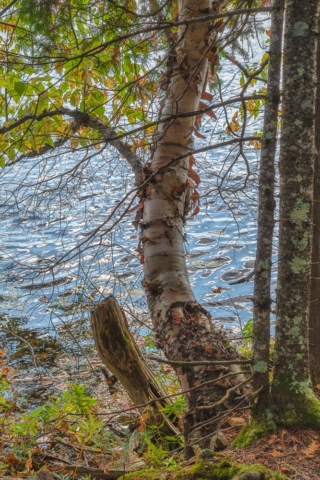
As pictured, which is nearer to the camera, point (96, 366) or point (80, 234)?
point (96, 366)

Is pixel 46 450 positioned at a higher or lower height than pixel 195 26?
lower

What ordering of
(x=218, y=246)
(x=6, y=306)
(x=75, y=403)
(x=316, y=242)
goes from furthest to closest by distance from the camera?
(x=218, y=246), (x=6, y=306), (x=75, y=403), (x=316, y=242)

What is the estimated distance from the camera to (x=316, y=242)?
3.46 meters

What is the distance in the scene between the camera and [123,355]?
3.75 meters

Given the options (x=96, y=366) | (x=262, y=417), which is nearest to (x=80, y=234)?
(x=96, y=366)

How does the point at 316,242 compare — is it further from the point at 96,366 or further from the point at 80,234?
the point at 80,234

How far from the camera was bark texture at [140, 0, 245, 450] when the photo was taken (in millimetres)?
3486

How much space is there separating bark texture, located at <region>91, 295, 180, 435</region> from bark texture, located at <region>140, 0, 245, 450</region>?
0.26 m

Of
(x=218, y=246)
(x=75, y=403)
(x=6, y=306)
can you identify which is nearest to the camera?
(x=75, y=403)

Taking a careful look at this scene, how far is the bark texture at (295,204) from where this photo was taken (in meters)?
2.47

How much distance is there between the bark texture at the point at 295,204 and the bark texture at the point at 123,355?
4.51ft

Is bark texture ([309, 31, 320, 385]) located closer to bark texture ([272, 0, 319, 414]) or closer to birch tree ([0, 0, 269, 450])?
birch tree ([0, 0, 269, 450])

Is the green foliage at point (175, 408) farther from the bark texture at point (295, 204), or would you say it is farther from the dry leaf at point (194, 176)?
the dry leaf at point (194, 176)

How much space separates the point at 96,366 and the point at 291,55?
15.2 ft
